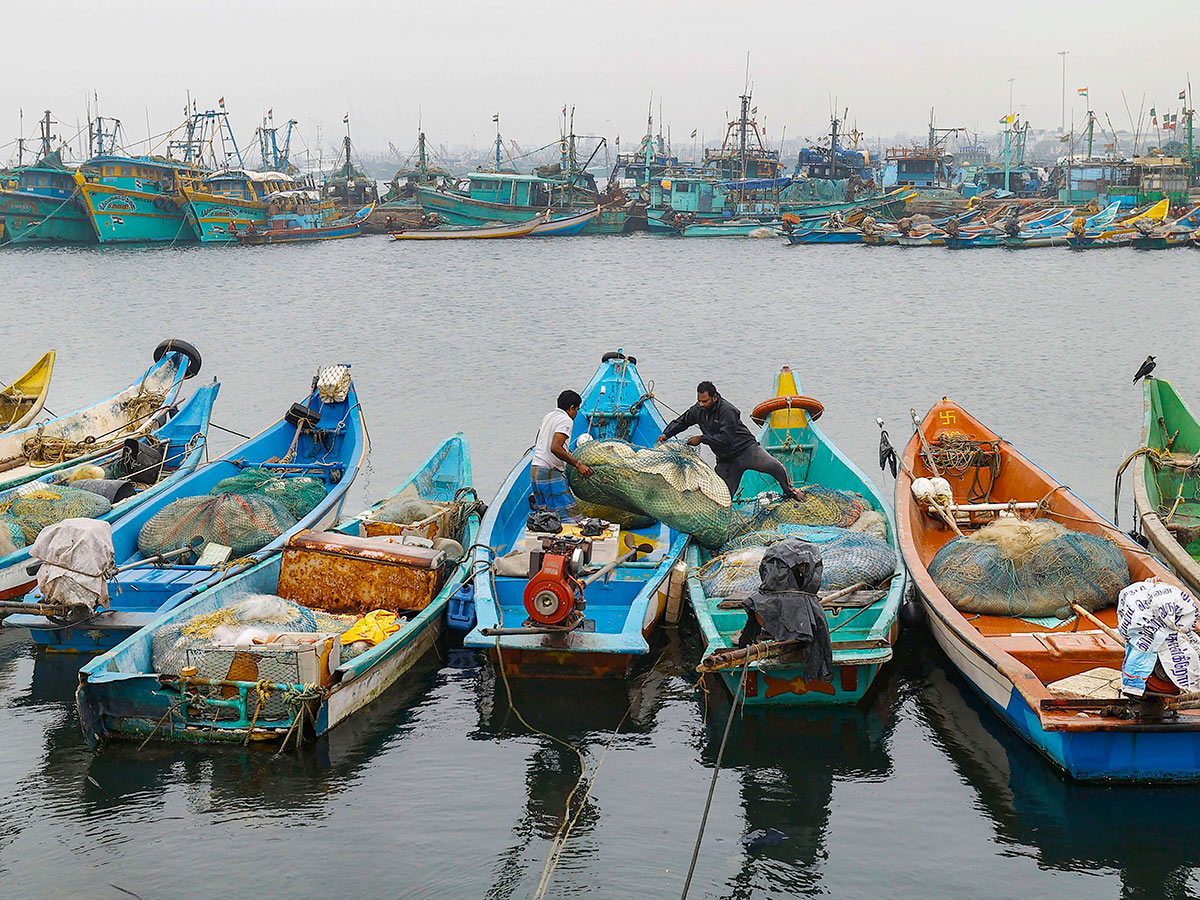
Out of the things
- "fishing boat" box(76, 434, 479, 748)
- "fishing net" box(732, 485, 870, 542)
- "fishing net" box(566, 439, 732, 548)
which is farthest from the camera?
"fishing net" box(732, 485, 870, 542)

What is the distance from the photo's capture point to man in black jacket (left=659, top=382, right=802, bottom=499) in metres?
10.4

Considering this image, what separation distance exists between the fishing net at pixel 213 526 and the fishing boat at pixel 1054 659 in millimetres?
5933

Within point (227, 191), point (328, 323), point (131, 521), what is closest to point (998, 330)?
point (328, 323)

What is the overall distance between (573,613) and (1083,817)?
3.60 meters

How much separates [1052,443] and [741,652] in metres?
12.3

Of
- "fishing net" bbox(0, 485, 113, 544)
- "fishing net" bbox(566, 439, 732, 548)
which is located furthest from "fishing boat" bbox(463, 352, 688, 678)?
"fishing net" bbox(0, 485, 113, 544)

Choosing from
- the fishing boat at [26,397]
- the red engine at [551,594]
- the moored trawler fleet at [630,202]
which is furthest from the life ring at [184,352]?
the moored trawler fleet at [630,202]

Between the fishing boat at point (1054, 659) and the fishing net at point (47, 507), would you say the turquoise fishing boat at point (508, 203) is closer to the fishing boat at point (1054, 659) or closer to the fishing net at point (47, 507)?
the fishing net at point (47, 507)

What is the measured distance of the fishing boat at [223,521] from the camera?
28.2ft

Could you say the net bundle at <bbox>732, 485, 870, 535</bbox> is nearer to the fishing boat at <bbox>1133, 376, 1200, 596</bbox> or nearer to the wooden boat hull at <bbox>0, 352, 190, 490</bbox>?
the fishing boat at <bbox>1133, 376, 1200, 596</bbox>

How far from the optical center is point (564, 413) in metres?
9.87

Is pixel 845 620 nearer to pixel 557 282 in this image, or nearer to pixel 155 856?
pixel 155 856

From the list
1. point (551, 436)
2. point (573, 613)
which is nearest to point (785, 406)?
point (551, 436)

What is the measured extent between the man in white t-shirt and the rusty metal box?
1538 mm
